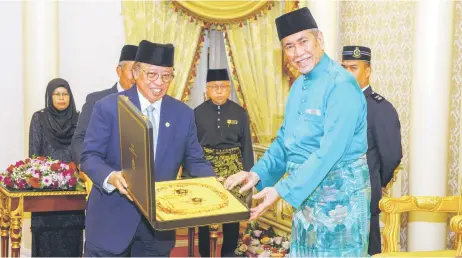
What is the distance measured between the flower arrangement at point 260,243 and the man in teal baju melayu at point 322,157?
3.27 meters

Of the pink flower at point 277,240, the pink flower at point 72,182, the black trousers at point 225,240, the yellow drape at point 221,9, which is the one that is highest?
the yellow drape at point 221,9

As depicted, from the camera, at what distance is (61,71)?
616 centimetres

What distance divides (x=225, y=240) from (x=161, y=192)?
9.25 feet

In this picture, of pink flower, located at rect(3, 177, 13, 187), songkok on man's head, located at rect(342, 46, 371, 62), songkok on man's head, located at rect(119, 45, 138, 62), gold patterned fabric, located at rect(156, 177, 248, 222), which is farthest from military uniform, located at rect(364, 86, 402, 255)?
pink flower, located at rect(3, 177, 13, 187)

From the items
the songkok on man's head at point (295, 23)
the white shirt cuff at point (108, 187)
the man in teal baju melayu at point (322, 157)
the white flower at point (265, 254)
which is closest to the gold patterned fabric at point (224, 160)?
the white flower at point (265, 254)

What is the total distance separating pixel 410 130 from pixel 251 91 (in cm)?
200

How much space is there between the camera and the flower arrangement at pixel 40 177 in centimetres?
434

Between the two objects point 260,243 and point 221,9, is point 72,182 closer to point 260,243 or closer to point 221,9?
point 260,243

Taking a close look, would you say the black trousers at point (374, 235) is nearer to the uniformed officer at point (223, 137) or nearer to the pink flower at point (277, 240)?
the uniformed officer at point (223, 137)

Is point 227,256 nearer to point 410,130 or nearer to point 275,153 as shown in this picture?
point 410,130

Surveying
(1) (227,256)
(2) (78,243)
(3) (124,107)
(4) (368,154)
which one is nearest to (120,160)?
(3) (124,107)

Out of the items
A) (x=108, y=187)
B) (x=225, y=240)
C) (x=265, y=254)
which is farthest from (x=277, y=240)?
(x=108, y=187)

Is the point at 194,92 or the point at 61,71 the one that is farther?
the point at 194,92

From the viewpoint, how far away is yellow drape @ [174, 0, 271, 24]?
632 centimetres
